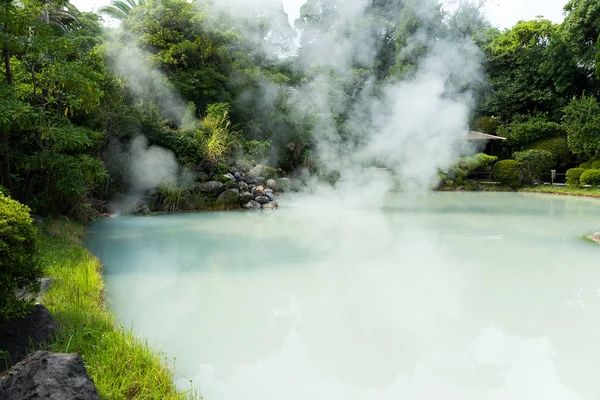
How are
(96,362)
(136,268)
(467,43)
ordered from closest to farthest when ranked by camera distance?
(96,362) → (136,268) → (467,43)

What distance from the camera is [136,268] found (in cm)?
548

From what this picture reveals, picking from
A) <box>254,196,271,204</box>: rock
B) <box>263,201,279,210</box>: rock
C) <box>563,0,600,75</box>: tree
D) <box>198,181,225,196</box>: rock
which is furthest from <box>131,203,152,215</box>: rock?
<box>563,0,600,75</box>: tree

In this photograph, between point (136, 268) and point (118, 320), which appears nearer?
point (118, 320)

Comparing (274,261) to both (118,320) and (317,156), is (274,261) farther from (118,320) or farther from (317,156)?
(317,156)

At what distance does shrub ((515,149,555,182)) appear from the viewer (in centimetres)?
1866

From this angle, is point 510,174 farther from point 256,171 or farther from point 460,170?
point 256,171

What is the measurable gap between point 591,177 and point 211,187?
13474mm

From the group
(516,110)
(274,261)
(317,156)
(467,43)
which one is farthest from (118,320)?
(516,110)

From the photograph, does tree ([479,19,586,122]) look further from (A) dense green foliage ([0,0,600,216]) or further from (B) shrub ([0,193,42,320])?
(B) shrub ([0,193,42,320])

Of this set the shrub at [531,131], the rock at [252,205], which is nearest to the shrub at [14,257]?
the rock at [252,205]

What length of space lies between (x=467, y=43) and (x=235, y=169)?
12.9 metres

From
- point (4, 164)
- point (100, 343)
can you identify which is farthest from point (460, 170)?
point (100, 343)

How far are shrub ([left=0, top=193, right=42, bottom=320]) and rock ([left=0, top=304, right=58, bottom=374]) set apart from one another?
90 mm

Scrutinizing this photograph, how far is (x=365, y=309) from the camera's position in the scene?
400 centimetres
